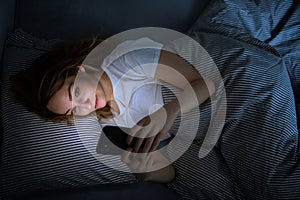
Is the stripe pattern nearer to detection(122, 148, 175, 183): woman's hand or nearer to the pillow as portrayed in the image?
detection(122, 148, 175, 183): woman's hand

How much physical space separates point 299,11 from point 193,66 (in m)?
0.46

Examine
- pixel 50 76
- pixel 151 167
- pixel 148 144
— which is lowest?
pixel 151 167

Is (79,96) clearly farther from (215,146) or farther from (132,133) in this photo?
(215,146)

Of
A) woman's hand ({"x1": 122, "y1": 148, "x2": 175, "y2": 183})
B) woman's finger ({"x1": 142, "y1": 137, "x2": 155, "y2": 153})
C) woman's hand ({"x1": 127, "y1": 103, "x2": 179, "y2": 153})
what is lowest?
woman's hand ({"x1": 122, "y1": 148, "x2": 175, "y2": 183})

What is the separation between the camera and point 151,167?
109cm

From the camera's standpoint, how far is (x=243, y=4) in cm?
126

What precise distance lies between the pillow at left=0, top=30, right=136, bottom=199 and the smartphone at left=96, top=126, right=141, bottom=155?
0.02 metres

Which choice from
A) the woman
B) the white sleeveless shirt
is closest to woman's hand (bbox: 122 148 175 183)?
the woman

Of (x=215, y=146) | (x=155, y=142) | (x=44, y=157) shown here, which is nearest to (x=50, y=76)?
(x=44, y=157)

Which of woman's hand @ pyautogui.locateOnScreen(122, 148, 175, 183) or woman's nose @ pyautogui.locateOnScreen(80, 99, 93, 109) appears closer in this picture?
woman's nose @ pyautogui.locateOnScreen(80, 99, 93, 109)

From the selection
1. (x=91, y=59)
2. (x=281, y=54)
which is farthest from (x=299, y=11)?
(x=91, y=59)

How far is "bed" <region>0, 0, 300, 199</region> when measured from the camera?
0.96 meters

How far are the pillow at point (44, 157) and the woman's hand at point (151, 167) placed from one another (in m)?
0.03

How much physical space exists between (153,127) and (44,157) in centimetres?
31
